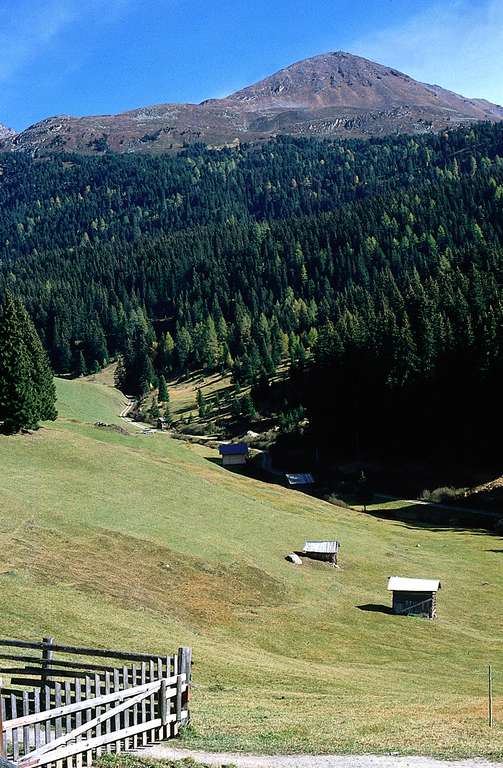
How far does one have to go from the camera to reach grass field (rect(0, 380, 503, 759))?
23.5 m

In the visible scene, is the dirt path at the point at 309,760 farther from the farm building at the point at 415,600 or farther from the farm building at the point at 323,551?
the farm building at the point at 323,551

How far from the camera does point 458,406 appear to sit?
4166 inches

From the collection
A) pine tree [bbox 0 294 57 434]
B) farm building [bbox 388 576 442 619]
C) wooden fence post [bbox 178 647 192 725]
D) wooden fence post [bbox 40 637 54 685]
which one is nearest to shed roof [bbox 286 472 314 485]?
pine tree [bbox 0 294 57 434]

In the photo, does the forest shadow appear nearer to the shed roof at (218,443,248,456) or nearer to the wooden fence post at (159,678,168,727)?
the shed roof at (218,443,248,456)

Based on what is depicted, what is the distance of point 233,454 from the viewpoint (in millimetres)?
119250

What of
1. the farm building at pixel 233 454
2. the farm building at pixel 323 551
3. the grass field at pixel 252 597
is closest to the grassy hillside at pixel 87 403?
the farm building at pixel 233 454

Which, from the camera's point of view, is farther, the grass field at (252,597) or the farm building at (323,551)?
the farm building at (323,551)

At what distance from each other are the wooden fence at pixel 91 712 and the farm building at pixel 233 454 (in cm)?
9707

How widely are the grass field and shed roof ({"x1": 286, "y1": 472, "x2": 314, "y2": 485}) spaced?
23175 mm

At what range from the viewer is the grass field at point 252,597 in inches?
926

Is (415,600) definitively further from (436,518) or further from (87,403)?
(87,403)

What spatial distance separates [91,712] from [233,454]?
334ft

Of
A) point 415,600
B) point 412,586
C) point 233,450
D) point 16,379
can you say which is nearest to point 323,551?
point 412,586

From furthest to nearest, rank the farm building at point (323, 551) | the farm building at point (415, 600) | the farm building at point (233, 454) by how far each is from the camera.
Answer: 1. the farm building at point (233, 454)
2. the farm building at point (323, 551)
3. the farm building at point (415, 600)
